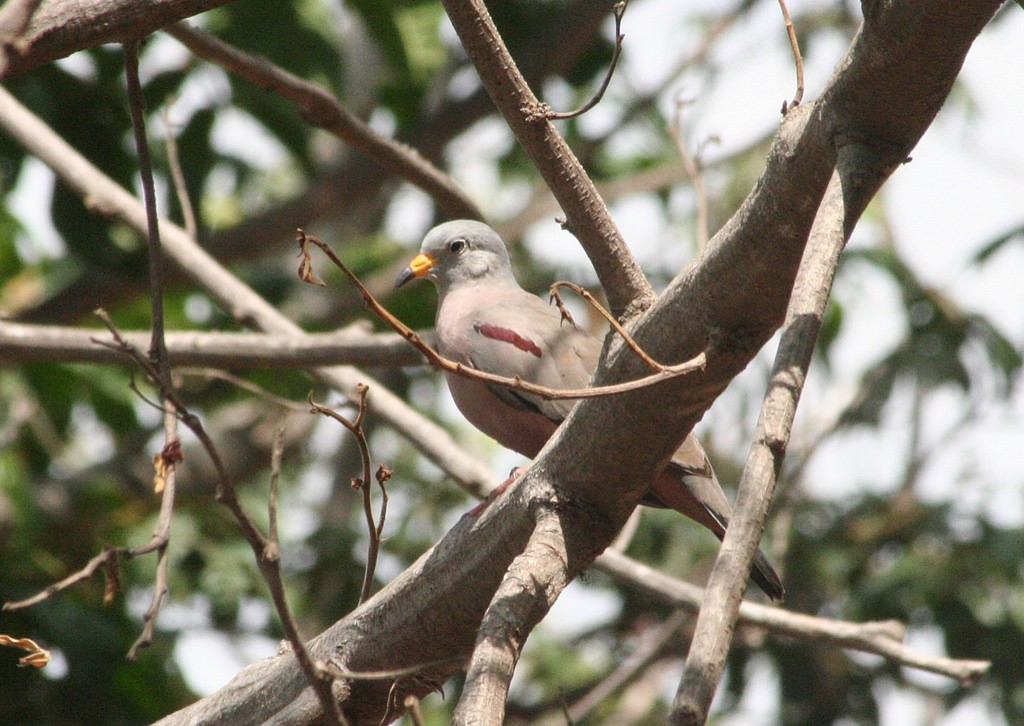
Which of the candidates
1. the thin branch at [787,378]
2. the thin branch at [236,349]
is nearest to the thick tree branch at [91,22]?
the thin branch at [787,378]

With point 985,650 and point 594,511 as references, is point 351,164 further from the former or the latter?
point 594,511

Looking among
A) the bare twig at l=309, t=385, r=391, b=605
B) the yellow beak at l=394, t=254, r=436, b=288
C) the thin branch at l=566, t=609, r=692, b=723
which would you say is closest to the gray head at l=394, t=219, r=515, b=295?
the yellow beak at l=394, t=254, r=436, b=288

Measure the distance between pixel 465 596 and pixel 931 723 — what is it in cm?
679

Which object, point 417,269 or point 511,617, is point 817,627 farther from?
point 417,269

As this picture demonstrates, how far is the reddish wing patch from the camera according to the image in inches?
174

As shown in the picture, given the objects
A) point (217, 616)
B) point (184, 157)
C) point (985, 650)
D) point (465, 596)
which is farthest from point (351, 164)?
point (465, 596)

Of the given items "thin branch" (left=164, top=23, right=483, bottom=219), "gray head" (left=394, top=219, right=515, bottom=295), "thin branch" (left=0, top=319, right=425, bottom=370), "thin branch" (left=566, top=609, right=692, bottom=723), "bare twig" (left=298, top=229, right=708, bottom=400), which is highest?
"gray head" (left=394, top=219, right=515, bottom=295)

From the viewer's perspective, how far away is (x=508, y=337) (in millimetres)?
4535

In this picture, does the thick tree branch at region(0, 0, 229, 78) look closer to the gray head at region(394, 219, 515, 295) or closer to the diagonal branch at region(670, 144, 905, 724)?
the diagonal branch at region(670, 144, 905, 724)

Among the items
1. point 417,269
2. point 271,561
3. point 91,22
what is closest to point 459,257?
point 417,269

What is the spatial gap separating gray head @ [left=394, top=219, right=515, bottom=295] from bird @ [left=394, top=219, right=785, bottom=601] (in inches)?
10.1

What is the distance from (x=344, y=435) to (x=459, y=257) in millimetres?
4017

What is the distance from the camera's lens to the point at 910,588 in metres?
6.60

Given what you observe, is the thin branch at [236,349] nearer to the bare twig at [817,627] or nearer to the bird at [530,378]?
the bird at [530,378]
